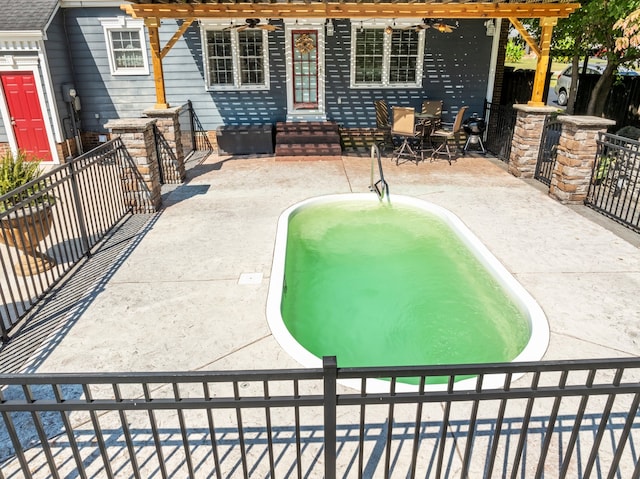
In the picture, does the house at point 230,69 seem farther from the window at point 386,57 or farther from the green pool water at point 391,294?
the green pool water at point 391,294

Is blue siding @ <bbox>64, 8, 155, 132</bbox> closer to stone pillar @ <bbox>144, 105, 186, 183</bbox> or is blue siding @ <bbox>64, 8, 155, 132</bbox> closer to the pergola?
the pergola

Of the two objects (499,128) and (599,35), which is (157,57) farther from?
(599,35)

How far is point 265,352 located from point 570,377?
2554mm

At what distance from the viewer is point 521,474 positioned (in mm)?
2832

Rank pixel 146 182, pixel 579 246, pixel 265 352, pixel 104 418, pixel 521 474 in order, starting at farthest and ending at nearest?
1. pixel 146 182
2. pixel 579 246
3. pixel 265 352
4. pixel 104 418
5. pixel 521 474

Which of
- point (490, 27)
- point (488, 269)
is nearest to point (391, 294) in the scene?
point (488, 269)

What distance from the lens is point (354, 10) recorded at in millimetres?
8922

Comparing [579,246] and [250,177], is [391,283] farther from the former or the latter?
[250,177]

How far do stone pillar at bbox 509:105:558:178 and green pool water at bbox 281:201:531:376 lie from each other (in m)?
3.17

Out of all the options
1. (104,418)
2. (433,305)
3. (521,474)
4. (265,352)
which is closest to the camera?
(521,474)

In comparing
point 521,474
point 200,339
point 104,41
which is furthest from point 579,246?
point 104,41

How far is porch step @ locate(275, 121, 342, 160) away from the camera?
11.8 metres

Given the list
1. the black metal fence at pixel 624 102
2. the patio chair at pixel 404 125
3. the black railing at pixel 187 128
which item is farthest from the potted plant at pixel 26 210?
the black metal fence at pixel 624 102

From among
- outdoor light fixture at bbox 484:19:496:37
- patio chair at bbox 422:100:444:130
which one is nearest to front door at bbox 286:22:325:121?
patio chair at bbox 422:100:444:130
